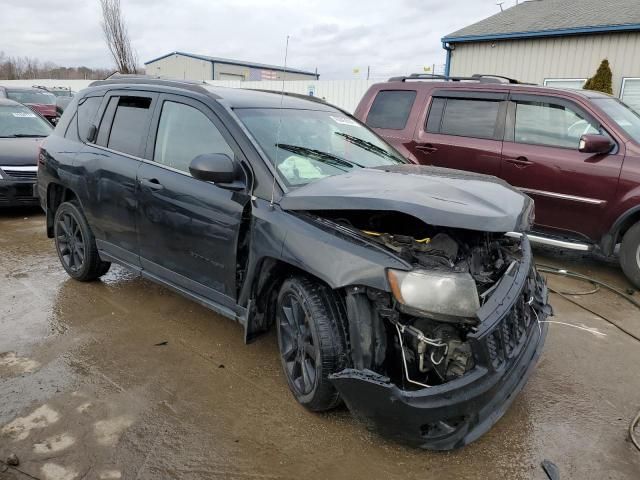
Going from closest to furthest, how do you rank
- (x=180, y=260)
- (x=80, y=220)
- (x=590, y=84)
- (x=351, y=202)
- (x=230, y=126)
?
1. (x=351, y=202)
2. (x=230, y=126)
3. (x=180, y=260)
4. (x=80, y=220)
5. (x=590, y=84)

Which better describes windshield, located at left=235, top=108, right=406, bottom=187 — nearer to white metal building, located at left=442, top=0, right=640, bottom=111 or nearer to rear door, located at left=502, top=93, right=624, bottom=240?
rear door, located at left=502, top=93, right=624, bottom=240

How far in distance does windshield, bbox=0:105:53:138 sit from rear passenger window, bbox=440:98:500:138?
22.0ft

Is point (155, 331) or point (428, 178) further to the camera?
point (155, 331)

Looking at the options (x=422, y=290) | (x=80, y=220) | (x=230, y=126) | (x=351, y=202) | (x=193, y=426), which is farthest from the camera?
(x=80, y=220)

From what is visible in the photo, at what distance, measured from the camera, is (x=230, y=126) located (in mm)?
3162

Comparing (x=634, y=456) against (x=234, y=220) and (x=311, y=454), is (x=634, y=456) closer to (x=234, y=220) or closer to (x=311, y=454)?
(x=311, y=454)

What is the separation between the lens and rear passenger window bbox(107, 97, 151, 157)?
150 inches

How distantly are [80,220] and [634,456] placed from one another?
4.36 meters

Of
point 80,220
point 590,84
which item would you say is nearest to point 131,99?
point 80,220

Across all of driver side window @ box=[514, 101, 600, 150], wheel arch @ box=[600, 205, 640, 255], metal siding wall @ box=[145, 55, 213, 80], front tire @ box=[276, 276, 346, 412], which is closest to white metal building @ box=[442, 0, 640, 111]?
driver side window @ box=[514, 101, 600, 150]

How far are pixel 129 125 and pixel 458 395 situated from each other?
317 centimetres

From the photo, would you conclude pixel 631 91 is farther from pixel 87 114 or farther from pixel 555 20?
pixel 87 114

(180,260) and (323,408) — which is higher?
(180,260)

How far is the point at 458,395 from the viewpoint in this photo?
2.17 metres
